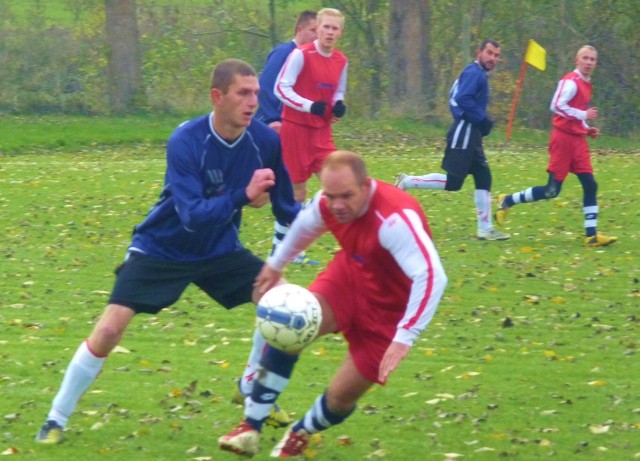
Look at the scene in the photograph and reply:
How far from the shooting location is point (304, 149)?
11.7m

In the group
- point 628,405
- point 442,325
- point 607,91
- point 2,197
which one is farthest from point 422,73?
point 628,405

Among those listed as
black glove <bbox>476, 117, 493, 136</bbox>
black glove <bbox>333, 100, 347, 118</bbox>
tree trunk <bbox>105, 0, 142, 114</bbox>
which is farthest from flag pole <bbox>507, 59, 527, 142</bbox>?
black glove <bbox>333, 100, 347, 118</bbox>

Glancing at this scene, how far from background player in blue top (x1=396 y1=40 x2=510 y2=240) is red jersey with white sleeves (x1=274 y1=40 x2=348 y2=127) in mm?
1755

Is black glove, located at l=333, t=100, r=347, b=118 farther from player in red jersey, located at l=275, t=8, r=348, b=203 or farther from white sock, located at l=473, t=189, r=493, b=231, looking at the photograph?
white sock, located at l=473, t=189, r=493, b=231

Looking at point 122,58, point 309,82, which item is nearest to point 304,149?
point 309,82

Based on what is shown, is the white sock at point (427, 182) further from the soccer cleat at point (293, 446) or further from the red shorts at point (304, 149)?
the soccer cleat at point (293, 446)

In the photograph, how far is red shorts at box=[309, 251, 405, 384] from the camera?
5.87m

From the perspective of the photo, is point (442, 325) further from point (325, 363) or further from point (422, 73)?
point (422, 73)

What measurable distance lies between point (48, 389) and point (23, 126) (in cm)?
1853

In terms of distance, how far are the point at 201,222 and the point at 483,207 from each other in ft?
24.9

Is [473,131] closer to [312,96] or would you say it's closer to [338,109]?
[338,109]

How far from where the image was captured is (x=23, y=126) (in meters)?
25.2

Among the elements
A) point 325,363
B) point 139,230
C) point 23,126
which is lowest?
point 23,126

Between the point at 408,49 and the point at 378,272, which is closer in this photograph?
the point at 378,272
